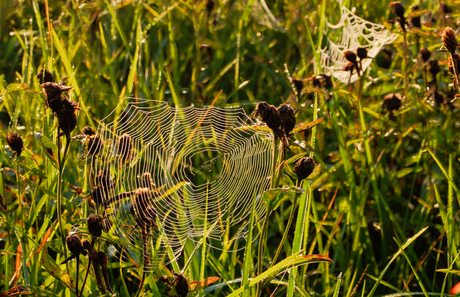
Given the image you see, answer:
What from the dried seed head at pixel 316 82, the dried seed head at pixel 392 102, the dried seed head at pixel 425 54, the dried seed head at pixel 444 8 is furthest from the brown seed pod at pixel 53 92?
the dried seed head at pixel 444 8

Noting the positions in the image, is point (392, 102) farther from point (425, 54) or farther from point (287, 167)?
point (287, 167)

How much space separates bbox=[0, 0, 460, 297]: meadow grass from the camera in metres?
1.62

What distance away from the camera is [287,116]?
4.27ft

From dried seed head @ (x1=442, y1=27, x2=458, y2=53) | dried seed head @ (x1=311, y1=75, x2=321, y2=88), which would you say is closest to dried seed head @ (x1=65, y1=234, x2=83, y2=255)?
dried seed head @ (x1=442, y1=27, x2=458, y2=53)

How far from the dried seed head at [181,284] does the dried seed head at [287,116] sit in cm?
Result: 52

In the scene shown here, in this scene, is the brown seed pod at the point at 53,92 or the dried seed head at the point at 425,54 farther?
the dried seed head at the point at 425,54

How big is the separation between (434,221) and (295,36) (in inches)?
77.8

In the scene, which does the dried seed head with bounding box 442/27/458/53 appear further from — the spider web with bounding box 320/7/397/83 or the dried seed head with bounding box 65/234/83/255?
the spider web with bounding box 320/7/397/83

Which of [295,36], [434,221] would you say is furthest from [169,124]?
[295,36]

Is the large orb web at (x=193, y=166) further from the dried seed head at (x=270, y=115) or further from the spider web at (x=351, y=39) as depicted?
the spider web at (x=351, y=39)

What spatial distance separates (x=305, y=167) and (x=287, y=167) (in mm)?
98

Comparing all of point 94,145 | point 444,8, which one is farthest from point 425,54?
point 94,145

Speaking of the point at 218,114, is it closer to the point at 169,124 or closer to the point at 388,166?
the point at 169,124

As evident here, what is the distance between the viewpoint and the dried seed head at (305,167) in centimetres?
133
